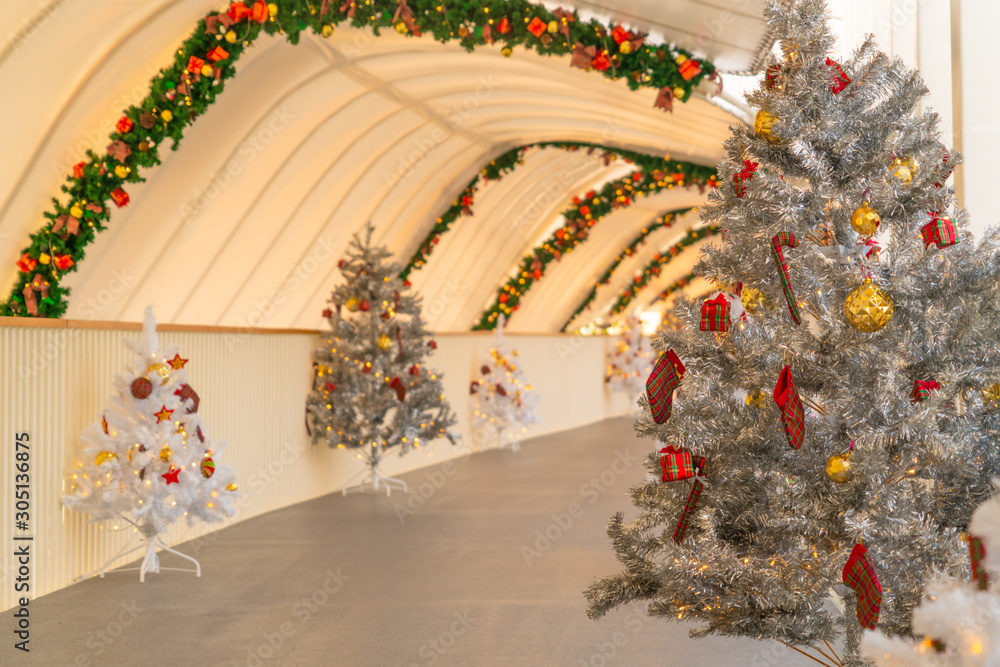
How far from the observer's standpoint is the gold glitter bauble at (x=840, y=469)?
113 inches

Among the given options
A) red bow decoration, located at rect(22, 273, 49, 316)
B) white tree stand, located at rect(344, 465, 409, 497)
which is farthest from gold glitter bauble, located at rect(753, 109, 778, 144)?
white tree stand, located at rect(344, 465, 409, 497)

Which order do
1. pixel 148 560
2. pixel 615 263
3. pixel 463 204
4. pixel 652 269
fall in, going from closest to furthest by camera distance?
1. pixel 148 560
2. pixel 463 204
3. pixel 615 263
4. pixel 652 269

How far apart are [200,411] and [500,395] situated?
250 inches

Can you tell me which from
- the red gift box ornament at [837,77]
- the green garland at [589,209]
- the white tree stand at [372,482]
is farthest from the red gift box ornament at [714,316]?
the green garland at [589,209]

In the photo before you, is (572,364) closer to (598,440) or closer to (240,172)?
(598,440)

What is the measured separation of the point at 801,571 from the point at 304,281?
890cm

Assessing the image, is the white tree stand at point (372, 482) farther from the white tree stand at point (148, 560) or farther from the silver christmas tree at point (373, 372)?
the white tree stand at point (148, 560)

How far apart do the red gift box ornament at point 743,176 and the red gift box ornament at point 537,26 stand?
3350 millimetres

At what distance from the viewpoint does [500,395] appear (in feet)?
41.1

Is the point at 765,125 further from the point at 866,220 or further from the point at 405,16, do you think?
the point at 405,16

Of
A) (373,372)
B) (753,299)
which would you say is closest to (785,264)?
(753,299)

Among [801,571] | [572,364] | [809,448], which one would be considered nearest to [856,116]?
[809,448]

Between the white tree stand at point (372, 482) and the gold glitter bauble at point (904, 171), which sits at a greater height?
the gold glitter bauble at point (904, 171)
